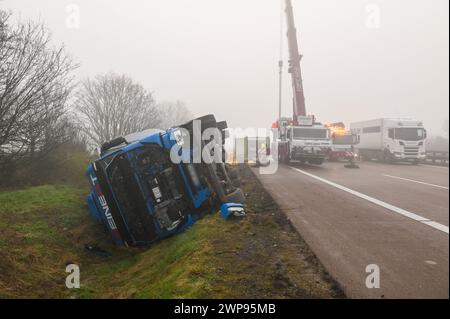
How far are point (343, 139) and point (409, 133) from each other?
4.68m

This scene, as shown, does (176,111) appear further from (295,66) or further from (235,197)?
(235,197)

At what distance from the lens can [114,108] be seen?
3822 cm

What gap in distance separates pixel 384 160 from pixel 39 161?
72.7ft

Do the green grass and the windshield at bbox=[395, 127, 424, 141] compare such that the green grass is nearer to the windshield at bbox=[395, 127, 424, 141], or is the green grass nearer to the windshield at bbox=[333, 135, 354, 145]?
the windshield at bbox=[395, 127, 424, 141]

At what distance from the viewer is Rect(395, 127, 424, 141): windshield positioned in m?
22.9

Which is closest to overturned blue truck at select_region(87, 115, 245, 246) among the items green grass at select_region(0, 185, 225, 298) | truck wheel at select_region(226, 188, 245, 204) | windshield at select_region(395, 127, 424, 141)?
truck wheel at select_region(226, 188, 245, 204)

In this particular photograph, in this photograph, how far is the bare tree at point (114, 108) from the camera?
1470 inches

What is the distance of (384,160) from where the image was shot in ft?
83.7

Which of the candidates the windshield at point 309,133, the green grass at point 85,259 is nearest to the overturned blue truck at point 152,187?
the green grass at point 85,259

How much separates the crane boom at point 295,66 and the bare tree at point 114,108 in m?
20.2

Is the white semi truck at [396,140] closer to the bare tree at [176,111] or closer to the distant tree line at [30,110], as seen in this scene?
the distant tree line at [30,110]

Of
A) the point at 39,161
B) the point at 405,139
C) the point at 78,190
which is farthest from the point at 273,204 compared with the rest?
the point at 405,139

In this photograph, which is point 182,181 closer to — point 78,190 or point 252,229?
point 252,229

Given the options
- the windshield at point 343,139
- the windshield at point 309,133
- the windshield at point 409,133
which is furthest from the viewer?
the windshield at point 343,139
